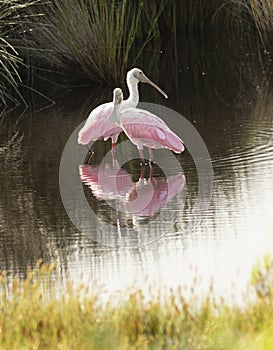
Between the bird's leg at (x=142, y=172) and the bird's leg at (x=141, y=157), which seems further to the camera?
the bird's leg at (x=141, y=157)

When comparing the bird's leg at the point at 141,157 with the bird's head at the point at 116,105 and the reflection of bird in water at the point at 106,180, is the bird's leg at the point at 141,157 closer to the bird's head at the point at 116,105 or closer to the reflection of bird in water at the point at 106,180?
the reflection of bird in water at the point at 106,180

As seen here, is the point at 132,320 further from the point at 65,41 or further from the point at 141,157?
the point at 65,41

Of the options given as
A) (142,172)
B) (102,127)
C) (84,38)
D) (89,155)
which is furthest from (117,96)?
(84,38)

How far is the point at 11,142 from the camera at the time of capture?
8.64m

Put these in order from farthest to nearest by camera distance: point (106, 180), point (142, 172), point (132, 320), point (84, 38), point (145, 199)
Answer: point (84, 38) → point (142, 172) → point (106, 180) → point (145, 199) → point (132, 320)

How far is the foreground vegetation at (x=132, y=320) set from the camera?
3.81 metres

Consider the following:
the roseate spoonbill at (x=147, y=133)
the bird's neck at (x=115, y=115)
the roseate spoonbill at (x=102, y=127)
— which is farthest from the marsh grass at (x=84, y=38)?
the roseate spoonbill at (x=147, y=133)

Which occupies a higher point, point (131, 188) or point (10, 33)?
point (10, 33)

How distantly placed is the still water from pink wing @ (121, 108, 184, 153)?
143 mm

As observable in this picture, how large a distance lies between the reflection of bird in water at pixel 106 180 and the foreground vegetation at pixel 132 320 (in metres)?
2.36

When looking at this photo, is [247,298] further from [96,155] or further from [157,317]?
[96,155]

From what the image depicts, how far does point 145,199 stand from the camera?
6574mm

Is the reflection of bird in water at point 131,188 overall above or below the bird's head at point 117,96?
below

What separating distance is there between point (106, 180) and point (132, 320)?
3078 millimetres
